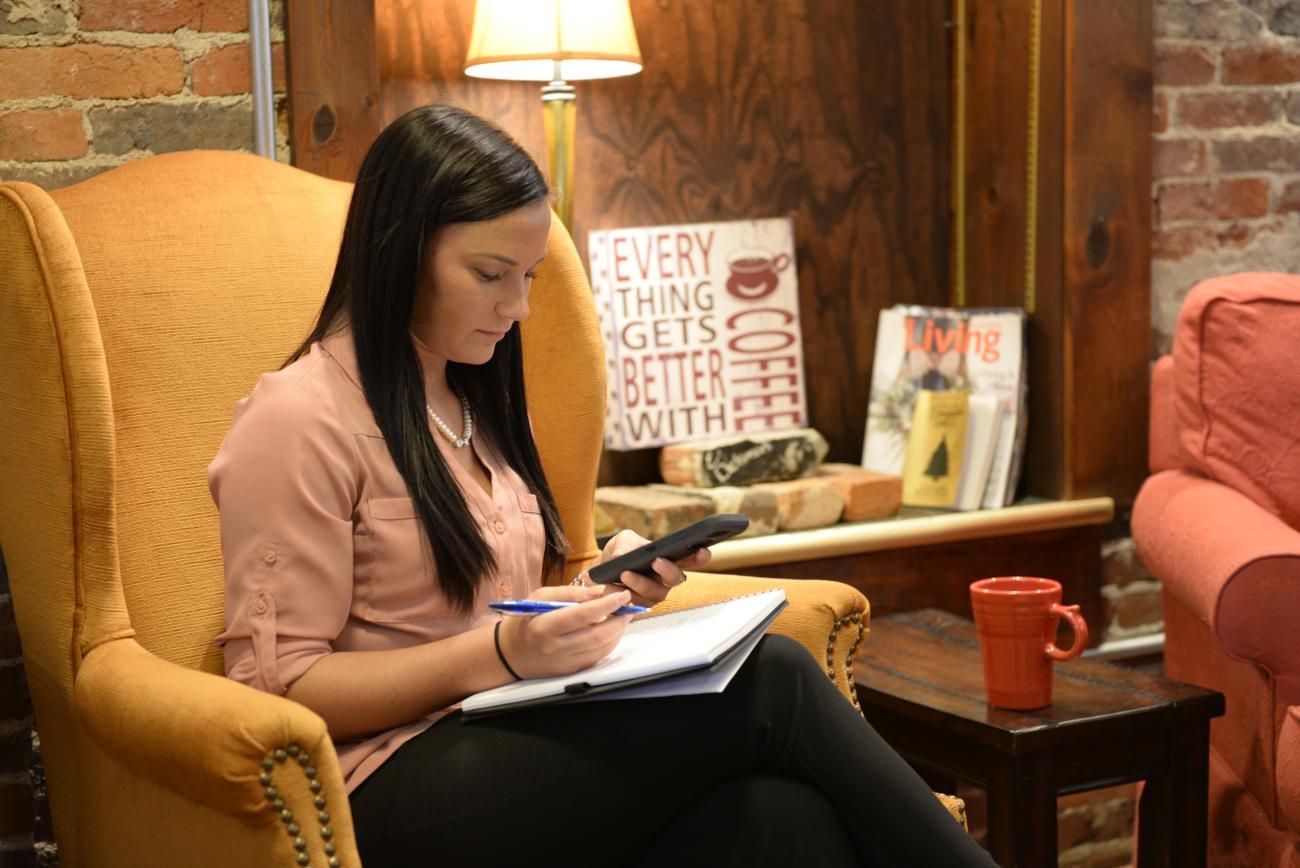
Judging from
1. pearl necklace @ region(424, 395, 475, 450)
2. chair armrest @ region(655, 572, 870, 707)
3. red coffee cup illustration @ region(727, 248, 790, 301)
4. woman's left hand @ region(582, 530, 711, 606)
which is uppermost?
red coffee cup illustration @ region(727, 248, 790, 301)

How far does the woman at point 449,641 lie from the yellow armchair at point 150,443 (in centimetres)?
12

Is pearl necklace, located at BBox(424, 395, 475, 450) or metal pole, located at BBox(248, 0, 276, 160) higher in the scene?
metal pole, located at BBox(248, 0, 276, 160)

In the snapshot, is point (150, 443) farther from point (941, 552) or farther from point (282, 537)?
point (941, 552)

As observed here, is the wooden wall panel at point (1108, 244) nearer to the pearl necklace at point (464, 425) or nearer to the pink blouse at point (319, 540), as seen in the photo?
the pearl necklace at point (464, 425)

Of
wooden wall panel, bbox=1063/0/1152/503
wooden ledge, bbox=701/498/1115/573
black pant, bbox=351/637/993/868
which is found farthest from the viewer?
wooden wall panel, bbox=1063/0/1152/503

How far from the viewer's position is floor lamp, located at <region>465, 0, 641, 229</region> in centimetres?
233

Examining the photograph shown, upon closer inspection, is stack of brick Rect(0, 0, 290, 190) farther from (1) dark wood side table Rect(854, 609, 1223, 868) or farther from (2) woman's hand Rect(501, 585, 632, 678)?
(1) dark wood side table Rect(854, 609, 1223, 868)

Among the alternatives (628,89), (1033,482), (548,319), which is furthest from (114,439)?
(1033,482)

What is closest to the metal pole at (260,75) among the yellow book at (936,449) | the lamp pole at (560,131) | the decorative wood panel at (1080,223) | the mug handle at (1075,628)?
the lamp pole at (560,131)

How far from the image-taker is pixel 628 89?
2.89 m

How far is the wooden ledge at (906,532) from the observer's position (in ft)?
8.67

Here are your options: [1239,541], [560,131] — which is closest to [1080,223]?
[1239,541]

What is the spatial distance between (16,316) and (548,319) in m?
0.65

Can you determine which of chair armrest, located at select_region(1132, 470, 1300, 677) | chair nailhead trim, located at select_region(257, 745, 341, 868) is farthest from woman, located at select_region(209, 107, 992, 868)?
chair armrest, located at select_region(1132, 470, 1300, 677)
